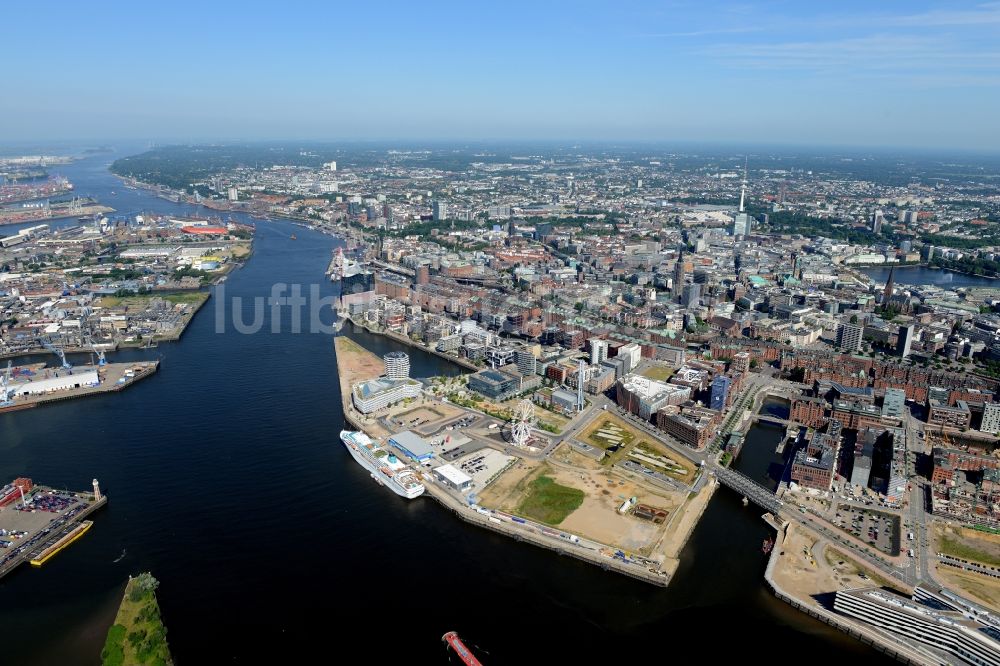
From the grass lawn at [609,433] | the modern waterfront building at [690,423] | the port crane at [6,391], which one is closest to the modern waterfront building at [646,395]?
the modern waterfront building at [690,423]

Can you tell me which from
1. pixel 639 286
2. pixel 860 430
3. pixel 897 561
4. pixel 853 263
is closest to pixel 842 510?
pixel 897 561

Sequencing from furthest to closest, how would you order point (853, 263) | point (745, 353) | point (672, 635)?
point (853, 263) → point (745, 353) → point (672, 635)

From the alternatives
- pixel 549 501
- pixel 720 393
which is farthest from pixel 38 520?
pixel 720 393

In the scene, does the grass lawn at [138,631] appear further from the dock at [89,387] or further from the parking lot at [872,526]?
the parking lot at [872,526]

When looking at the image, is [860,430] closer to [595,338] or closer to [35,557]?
[595,338]

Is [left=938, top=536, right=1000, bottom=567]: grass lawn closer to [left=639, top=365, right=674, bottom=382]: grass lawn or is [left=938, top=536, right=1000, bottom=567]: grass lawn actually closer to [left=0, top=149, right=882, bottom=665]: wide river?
[left=0, top=149, right=882, bottom=665]: wide river

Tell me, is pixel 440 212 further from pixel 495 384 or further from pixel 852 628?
pixel 852 628

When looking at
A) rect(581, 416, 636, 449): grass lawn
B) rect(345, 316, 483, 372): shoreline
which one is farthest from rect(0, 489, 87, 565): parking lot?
rect(345, 316, 483, 372): shoreline
